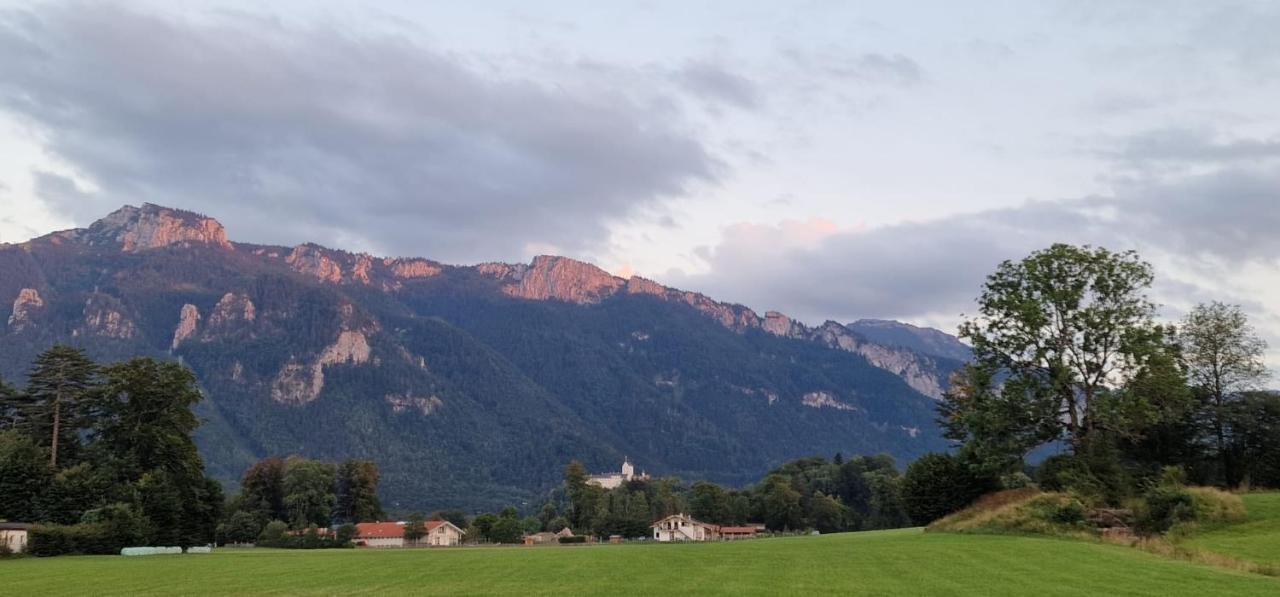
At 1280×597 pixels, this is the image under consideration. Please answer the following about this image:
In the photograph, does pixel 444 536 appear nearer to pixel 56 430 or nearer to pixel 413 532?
pixel 413 532

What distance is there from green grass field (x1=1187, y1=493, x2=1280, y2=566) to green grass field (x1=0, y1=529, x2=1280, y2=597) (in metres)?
2.83

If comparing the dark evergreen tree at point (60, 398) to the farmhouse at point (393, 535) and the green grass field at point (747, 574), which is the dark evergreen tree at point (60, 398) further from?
the farmhouse at point (393, 535)

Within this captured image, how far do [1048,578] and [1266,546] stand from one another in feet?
39.1

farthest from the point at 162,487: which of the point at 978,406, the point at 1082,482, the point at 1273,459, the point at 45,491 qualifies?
the point at 1273,459

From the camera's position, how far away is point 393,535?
122 m

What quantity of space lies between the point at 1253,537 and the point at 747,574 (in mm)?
20238

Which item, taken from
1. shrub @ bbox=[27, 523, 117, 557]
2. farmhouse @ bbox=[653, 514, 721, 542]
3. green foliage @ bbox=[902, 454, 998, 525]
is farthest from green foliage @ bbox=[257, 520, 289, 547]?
green foliage @ bbox=[902, 454, 998, 525]

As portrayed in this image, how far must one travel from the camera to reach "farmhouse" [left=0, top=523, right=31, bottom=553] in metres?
52.3

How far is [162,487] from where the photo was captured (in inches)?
2805

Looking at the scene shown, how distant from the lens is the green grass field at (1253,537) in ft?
102

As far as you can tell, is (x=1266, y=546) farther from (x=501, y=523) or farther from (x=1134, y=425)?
(x=501, y=523)

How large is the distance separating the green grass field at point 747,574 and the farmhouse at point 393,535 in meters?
79.1

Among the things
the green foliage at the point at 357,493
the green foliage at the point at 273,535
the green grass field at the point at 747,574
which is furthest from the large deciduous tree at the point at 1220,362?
the green foliage at the point at 357,493

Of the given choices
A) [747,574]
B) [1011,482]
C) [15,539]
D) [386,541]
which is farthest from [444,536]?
[747,574]
